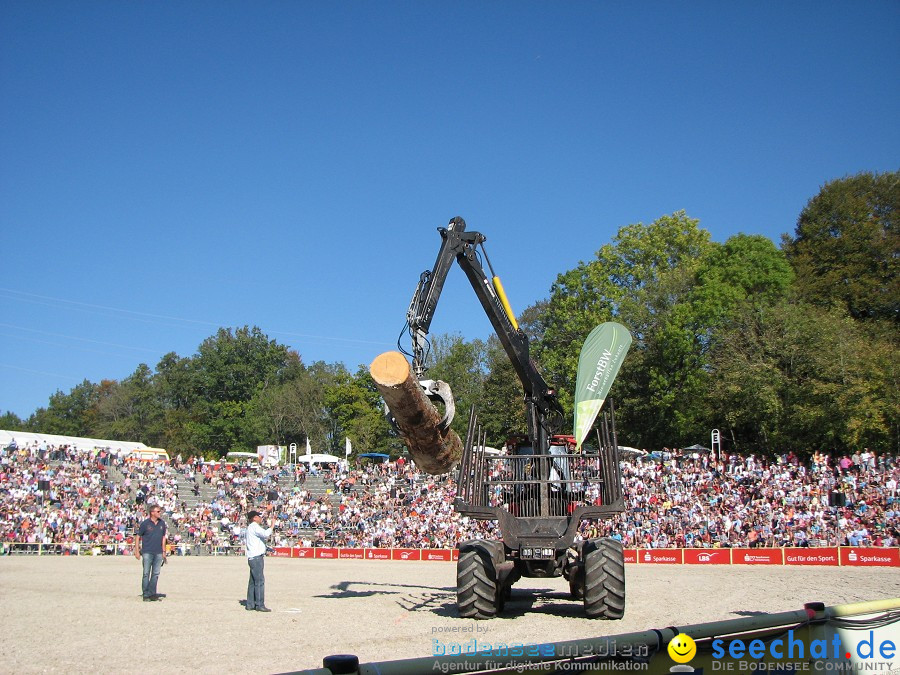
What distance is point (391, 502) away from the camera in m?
35.9

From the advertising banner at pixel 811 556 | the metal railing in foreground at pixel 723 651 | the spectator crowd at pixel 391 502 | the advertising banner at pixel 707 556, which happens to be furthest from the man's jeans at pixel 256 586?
the advertising banner at pixel 811 556

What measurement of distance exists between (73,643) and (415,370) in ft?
17.7

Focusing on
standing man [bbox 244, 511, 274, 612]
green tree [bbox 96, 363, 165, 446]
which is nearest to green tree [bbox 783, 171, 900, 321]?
standing man [bbox 244, 511, 274, 612]

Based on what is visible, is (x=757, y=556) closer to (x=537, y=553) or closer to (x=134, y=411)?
(x=537, y=553)

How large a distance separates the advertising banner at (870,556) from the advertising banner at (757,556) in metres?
1.84

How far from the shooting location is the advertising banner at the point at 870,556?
22312 mm

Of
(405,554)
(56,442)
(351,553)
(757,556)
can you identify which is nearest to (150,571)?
(405,554)

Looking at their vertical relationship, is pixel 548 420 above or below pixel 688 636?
above

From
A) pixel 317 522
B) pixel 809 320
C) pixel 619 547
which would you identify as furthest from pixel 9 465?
pixel 809 320

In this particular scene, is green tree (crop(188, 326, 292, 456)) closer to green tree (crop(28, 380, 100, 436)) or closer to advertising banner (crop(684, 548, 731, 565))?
green tree (crop(28, 380, 100, 436))

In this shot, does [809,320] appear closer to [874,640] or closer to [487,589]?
[487,589]

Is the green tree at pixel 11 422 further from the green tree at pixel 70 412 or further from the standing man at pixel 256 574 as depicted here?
the standing man at pixel 256 574

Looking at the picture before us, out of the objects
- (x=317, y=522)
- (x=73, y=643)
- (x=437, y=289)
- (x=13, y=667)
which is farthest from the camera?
(x=317, y=522)

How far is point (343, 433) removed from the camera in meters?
71.1
